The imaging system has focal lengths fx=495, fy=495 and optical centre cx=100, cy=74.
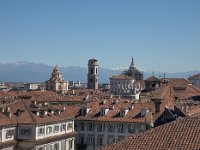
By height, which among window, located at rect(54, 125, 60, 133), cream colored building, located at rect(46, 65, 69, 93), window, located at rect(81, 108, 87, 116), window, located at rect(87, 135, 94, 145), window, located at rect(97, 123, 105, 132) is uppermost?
cream colored building, located at rect(46, 65, 69, 93)

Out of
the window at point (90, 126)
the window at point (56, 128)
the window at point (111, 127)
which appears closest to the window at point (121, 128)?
the window at point (111, 127)

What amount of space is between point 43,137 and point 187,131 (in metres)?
45.2

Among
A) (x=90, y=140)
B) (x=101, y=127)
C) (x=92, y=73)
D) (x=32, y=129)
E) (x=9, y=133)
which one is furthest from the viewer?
(x=92, y=73)

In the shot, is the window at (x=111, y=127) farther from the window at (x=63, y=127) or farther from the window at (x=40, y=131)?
the window at (x=40, y=131)

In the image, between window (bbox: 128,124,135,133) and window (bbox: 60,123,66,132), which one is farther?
window (bbox: 128,124,135,133)

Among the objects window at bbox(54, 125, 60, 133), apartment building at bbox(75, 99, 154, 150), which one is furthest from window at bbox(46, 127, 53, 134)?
apartment building at bbox(75, 99, 154, 150)

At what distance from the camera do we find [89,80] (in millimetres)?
197500

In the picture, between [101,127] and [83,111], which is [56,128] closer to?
[101,127]

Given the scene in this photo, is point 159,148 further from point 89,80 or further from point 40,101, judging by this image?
point 89,80

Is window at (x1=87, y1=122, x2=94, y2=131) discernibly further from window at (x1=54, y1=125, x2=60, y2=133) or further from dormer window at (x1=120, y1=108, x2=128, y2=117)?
window at (x1=54, y1=125, x2=60, y2=133)

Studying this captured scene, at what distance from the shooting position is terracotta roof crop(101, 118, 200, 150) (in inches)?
619

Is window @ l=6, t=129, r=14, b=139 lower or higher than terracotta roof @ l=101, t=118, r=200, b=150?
lower

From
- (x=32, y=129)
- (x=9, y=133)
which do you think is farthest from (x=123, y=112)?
(x=9, y=133)

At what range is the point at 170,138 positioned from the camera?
642 inches
